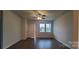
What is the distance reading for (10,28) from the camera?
217 centimetres

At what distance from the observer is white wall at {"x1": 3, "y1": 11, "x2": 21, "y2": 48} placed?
2.09 metres

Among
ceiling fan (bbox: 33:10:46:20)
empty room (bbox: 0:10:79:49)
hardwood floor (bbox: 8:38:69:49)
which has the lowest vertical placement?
hardwood floor (bbox: 8:38:69:49)

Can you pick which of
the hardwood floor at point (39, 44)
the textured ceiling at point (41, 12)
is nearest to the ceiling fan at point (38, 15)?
the textured ceiling at point (41, 12)

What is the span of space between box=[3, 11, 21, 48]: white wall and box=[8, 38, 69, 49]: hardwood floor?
11 cm

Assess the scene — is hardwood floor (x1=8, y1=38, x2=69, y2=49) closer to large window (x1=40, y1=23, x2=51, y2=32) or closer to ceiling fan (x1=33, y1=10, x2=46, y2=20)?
large window (x1=40, y1=23, x2=51, y2=32)

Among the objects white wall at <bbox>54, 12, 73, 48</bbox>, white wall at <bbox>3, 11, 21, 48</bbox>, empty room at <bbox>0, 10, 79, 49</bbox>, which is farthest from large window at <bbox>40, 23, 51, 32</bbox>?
white wall at <bbox>3, 11, 21, 48</bbox>

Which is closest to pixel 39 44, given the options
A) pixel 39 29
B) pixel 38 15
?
pixel 39 29

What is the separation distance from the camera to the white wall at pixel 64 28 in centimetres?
213

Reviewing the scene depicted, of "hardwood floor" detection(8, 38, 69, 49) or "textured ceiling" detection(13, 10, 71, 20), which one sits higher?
"textured ceiling" detection(13, 10, 71, 20)

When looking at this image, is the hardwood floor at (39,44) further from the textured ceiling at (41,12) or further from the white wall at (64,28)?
the textured ceiling at (41,12)
